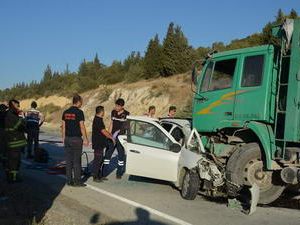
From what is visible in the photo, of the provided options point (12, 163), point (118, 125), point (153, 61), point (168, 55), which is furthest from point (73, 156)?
point (153, 61)

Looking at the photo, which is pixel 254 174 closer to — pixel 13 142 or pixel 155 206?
pixel 155 206

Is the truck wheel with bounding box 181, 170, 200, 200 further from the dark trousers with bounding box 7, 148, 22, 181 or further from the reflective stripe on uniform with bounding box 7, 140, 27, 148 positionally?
the reflective stripe on uniform with bounding box 7, 140, 27, 148

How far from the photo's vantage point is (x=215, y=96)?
10766 mm

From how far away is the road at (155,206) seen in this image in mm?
8500

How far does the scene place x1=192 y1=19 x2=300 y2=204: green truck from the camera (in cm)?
925

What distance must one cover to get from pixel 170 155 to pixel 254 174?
185 centimetres

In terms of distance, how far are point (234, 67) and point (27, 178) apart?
555 cm

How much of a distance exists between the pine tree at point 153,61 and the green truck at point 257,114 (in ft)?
146

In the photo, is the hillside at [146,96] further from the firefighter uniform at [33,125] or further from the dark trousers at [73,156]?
the dark trousers at [73,156]

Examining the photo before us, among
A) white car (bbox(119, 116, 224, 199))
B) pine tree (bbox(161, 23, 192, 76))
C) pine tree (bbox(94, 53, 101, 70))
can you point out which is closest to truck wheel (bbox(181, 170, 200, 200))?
white car (bbox(119, 116, 224, 199))

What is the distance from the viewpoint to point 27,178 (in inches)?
504

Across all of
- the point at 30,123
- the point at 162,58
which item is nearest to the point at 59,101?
the point at 162,58

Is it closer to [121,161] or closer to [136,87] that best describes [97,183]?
[121,161]

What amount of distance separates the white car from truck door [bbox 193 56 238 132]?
370 millimetres
